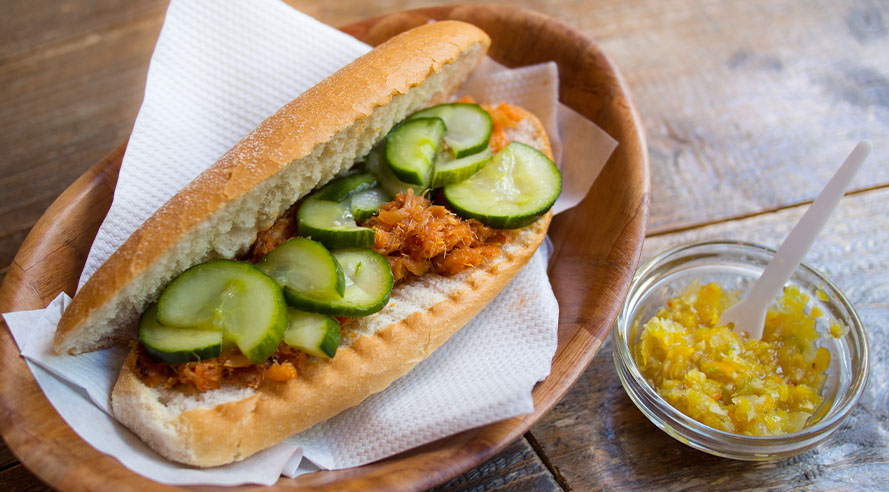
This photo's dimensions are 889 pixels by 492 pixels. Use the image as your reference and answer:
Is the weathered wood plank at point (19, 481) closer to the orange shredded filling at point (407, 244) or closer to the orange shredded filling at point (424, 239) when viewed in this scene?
the orange shredded filling at point (407, 244)

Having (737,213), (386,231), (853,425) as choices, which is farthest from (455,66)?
(853,425)

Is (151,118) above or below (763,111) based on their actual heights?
above

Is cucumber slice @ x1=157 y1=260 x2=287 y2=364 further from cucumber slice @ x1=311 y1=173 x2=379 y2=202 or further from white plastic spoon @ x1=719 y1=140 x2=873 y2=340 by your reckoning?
white plastic spoon @ x1=719 y1=140 x2=873 y2=340

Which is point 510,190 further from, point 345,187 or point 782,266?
point 782,266

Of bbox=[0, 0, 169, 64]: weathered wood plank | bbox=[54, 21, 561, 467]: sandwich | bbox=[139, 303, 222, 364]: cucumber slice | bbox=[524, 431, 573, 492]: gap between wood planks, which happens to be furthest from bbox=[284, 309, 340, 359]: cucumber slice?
bbox=[0, 0, 169, 64]: weathered wood plank

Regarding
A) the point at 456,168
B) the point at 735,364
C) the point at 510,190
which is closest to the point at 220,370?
the point at 456,168

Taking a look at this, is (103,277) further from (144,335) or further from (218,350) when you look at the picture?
(218,350)
